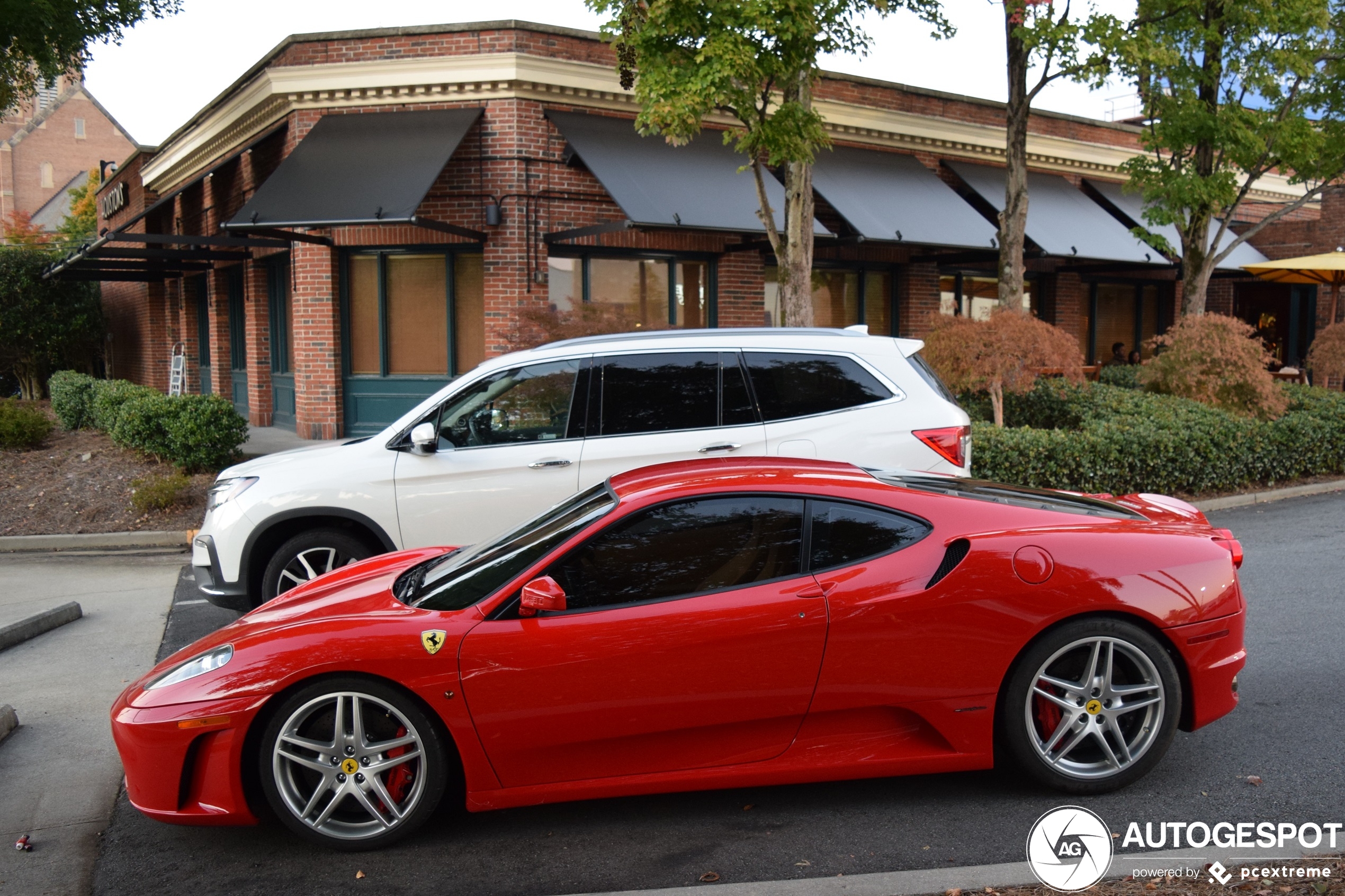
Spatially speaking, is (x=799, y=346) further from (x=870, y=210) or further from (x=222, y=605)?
(x=870, y=210)

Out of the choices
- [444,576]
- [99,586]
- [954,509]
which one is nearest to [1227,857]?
[954,509]

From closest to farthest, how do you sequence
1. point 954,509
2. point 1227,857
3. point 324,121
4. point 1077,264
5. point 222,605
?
point 1227,857, point 954,509, point 222,605, point 324,121, point 1077,264

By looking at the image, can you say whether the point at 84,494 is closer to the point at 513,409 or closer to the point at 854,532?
the point at 513,409

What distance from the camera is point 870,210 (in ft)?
56.1

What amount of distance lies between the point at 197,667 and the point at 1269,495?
12.0 m

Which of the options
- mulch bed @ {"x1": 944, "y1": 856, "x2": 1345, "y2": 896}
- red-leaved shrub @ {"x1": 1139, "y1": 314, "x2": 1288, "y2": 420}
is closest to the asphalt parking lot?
mulch bed @ {"x1": 944, "y1": 856, "x2": 1345, "y2": 896}

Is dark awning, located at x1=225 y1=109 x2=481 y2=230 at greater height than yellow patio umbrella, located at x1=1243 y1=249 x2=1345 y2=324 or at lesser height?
greater

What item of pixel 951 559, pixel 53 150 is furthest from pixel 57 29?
pixel 53 150

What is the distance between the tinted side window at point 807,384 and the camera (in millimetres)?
6750

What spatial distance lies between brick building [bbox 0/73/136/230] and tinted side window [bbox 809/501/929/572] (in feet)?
239

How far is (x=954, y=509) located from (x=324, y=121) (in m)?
13.8

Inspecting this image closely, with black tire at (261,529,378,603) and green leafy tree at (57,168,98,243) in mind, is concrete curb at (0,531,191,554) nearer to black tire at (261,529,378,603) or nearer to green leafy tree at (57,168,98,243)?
black tire at (261,529,378,603)

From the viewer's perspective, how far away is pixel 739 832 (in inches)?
155

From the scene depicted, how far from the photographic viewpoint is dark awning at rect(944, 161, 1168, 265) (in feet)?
64.0
